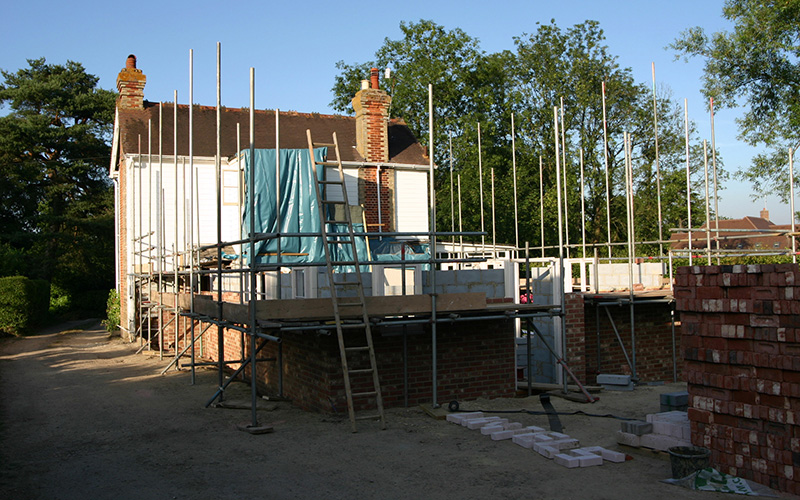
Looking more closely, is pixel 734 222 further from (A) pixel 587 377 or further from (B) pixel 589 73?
(A) pixel 587 377

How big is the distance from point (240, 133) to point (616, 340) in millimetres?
13193

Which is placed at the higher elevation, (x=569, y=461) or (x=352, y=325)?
(x=352, y=325)

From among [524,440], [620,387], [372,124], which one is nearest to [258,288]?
[620,387]

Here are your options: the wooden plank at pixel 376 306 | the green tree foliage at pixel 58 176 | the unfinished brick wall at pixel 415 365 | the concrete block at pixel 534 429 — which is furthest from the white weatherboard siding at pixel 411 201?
the green tree foliage at pixel 58 176

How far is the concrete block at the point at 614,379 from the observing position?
37.4 feet

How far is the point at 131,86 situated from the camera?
2244 centimetres

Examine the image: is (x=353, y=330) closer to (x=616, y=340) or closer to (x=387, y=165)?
(x=616, y=340)

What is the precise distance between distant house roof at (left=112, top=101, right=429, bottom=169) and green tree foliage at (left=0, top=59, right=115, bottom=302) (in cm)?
1603

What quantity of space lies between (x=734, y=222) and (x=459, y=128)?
44537 mm

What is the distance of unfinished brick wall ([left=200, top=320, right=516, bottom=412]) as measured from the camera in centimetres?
920

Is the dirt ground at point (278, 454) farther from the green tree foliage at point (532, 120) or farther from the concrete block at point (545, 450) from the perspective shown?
the green tree foliage at point (532, 120)

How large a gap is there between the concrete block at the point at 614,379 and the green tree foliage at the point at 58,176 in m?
31.0

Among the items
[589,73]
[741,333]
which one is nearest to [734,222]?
[589,73]

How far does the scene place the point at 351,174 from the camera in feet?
69.6
